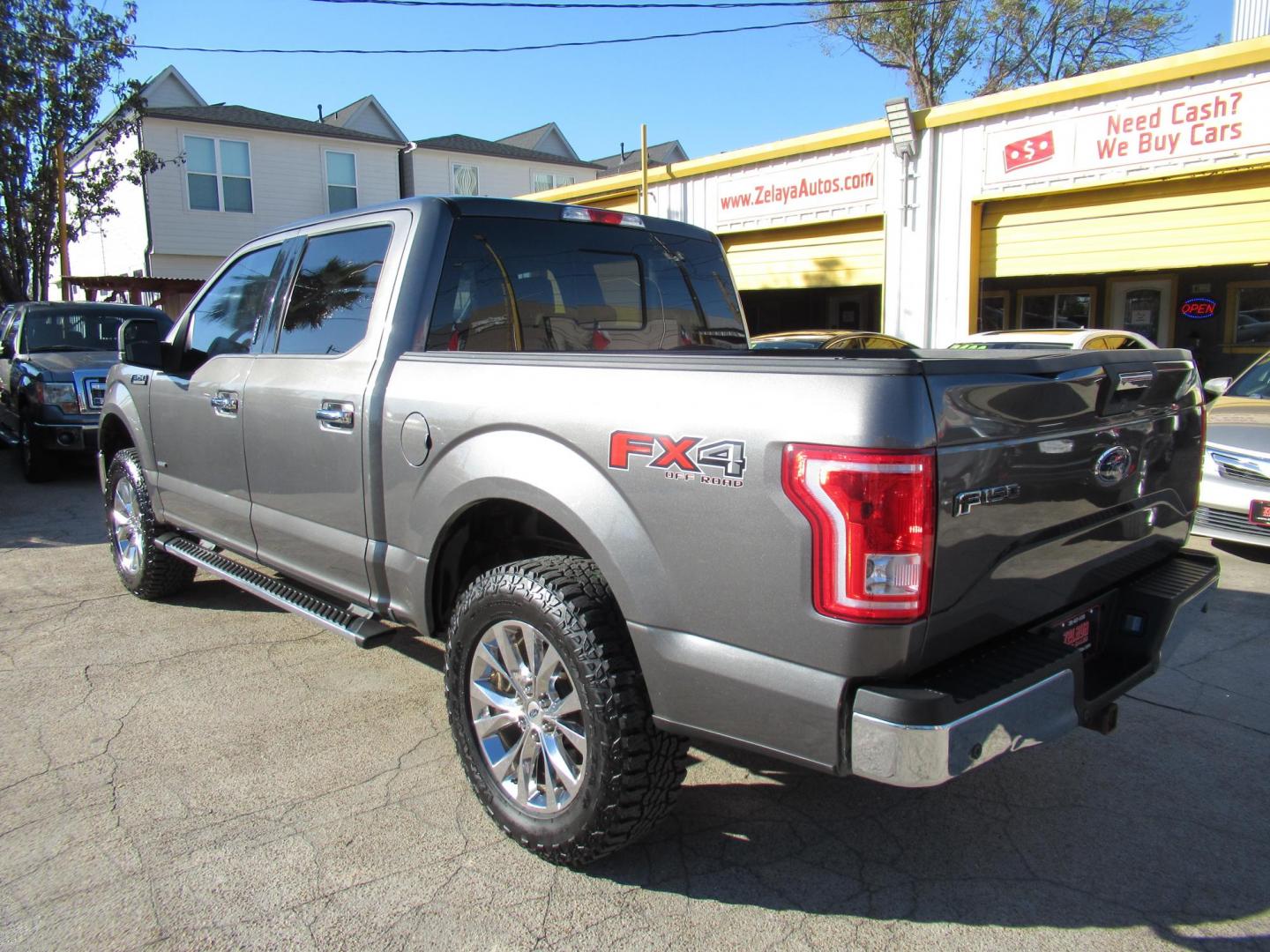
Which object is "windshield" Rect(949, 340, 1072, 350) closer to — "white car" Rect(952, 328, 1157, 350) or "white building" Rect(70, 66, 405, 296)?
"white car" Rect(952, 328, 1157, 350)

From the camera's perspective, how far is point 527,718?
283cm

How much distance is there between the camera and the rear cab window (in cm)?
347

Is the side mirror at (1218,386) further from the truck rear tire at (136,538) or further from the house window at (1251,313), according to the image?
the house window at (1251,313)

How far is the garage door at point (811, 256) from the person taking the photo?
13805 mm

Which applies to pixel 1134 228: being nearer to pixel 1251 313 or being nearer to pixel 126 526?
pixel 1251 313

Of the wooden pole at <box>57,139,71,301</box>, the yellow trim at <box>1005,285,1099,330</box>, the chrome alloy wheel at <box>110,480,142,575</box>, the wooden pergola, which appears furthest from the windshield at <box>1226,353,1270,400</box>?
the wooden pole at <box>57,139,71,301</box>

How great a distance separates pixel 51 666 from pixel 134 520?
114cm

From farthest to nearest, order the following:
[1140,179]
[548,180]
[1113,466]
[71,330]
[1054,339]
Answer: [548,180] → [1140,179] → [71,330] → [1054,339] → [1113,466]

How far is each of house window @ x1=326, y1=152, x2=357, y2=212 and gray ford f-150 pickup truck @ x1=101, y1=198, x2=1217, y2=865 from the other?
2491 centimetres

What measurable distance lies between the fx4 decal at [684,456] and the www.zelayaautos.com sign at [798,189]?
11.9 metres

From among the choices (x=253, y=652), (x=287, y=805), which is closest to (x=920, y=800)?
(x=287, y=805)

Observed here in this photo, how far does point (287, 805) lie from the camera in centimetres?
317

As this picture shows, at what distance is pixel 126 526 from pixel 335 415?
2.85 metres

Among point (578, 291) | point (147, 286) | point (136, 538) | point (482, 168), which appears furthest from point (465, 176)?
point (578, 291)
